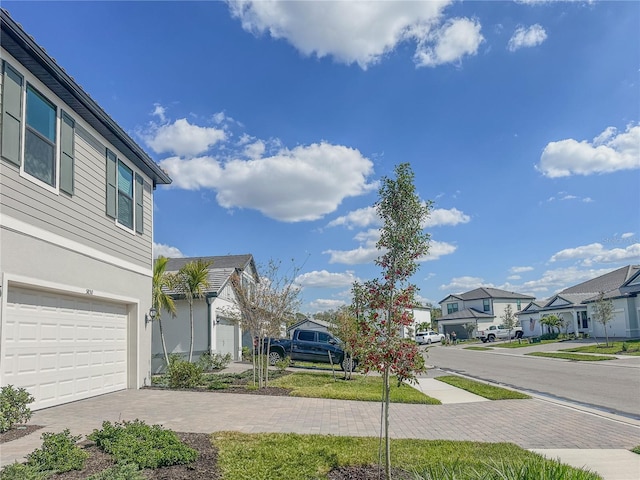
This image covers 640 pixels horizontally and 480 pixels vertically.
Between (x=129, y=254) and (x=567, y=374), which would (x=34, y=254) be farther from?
(x=567, y=374)

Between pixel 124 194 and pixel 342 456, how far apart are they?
9747 millimetres

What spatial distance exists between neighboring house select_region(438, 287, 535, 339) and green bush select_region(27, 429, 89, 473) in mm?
63337

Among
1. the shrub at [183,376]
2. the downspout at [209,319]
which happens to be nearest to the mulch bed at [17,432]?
the shrub at [183,376]

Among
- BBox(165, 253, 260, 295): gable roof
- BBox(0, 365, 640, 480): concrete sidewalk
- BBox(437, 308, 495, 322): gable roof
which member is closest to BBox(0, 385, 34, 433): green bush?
BBox(0, 365, 640, 480): concrete sidewalk

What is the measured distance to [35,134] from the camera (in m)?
9.16

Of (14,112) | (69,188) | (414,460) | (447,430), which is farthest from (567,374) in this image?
(14,112)

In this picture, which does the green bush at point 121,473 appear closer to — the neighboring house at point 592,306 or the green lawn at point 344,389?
the green lawn at point 344,389

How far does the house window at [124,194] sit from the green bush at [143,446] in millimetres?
7040

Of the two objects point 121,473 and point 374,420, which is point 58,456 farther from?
point 374,420

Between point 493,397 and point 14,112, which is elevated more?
point 14,112

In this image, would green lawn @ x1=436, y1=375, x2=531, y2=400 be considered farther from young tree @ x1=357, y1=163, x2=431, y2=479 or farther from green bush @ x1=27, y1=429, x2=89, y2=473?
green bush @ x1=27, y1=429, x2=89, y2=473

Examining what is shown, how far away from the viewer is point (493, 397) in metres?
12.1

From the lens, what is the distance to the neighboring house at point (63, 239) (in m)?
8.37

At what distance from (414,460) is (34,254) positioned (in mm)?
7375
